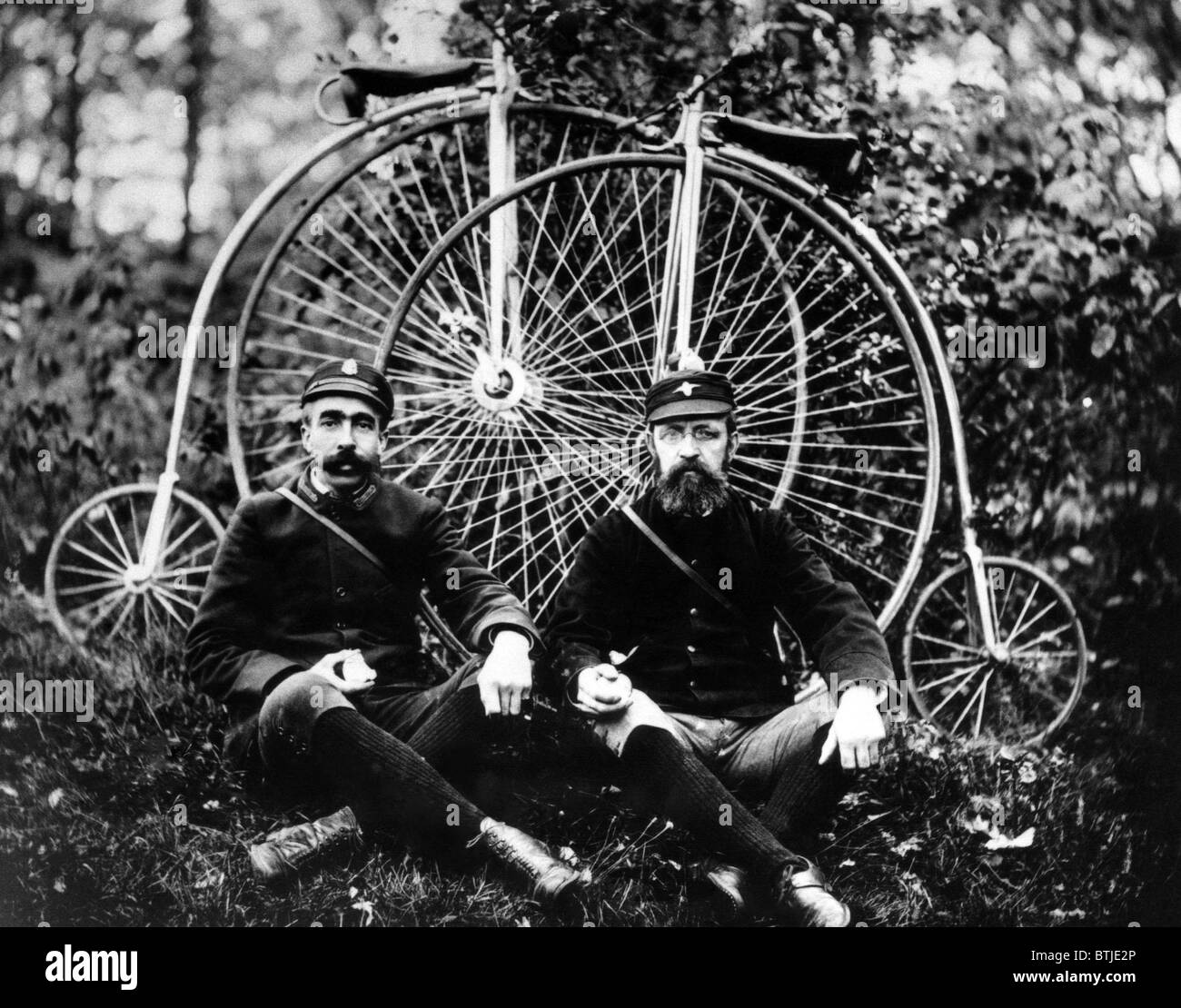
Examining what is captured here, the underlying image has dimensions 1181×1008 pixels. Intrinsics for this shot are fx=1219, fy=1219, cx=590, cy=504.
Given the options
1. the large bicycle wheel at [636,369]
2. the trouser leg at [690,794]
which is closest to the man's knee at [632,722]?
the trouser leg at [690,794]

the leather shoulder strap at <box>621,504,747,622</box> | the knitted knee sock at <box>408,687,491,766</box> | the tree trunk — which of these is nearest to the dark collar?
the knitted knee sock at <box>408,687,491,766</box>

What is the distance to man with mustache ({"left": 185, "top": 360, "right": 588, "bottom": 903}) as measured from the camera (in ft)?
9.75

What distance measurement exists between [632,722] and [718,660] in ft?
0.92

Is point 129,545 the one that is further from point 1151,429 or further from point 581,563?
point 1151,429

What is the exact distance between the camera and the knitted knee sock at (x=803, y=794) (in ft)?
9.92

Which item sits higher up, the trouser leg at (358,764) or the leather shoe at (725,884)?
the trouser leg at (358,764)

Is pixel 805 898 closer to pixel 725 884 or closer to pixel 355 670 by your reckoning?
pixel 725 884

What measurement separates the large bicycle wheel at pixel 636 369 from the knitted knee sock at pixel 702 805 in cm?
47

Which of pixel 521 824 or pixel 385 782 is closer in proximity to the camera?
pixel 385 782

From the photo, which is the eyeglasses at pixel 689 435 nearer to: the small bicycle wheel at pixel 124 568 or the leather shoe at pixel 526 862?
the leather shoe at pixel 526 862

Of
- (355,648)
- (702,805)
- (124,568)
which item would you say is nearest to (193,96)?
(124,568)

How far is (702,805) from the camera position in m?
3.02

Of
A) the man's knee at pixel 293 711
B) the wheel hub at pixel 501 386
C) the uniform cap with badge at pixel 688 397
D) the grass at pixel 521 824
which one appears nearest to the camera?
the man's knee at pixel 293 711

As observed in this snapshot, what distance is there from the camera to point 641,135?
338 cm
